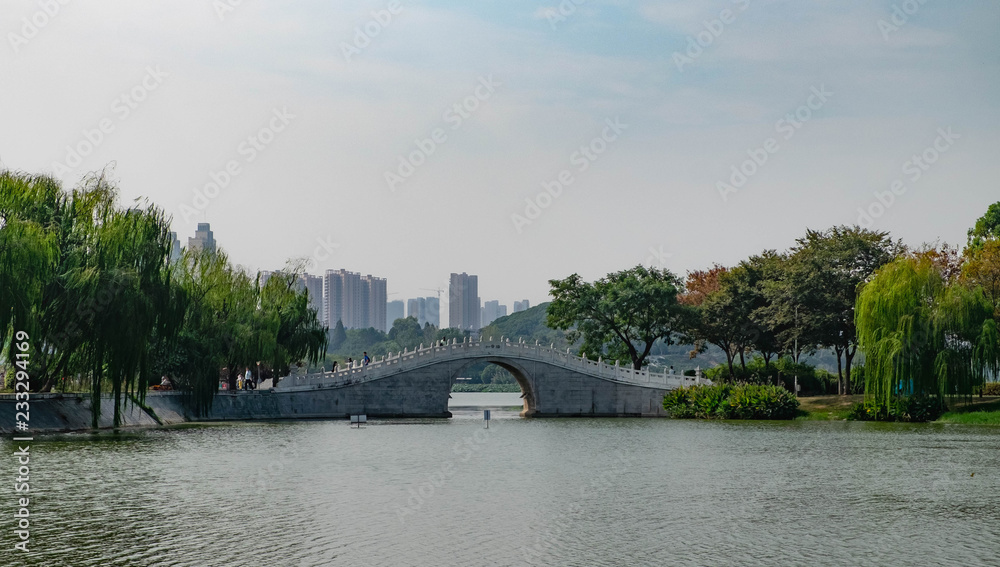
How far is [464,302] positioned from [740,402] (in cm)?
15934

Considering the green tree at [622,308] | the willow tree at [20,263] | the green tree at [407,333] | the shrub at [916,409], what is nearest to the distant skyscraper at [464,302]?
the green tree at [407,333]

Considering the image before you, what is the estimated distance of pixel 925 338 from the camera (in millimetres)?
31000

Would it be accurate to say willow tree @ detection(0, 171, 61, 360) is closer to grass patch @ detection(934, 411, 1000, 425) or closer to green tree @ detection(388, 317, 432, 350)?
grass patch @ detection(934, 411, 1000, 425)

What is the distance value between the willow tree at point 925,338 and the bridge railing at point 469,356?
1129 centimetres

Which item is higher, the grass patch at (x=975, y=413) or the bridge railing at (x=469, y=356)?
the bridge railing at (x=469, y=356)

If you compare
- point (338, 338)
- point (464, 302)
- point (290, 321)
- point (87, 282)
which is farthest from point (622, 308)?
point (464, 302)

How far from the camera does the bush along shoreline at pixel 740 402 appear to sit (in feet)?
121

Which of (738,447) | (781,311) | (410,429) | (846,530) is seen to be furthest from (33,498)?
(781,311)

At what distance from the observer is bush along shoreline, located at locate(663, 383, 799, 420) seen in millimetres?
36938

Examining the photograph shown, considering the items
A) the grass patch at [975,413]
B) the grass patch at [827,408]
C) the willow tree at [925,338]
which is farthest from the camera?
the grass patch at [827,408]

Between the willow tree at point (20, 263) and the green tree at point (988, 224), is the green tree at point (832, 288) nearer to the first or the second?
the green tree at point (988, 224)

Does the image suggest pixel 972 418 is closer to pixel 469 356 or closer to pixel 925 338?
pixel 925 338

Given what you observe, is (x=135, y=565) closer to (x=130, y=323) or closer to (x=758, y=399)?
(x=130, y=323)

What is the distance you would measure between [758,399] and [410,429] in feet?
39.9
